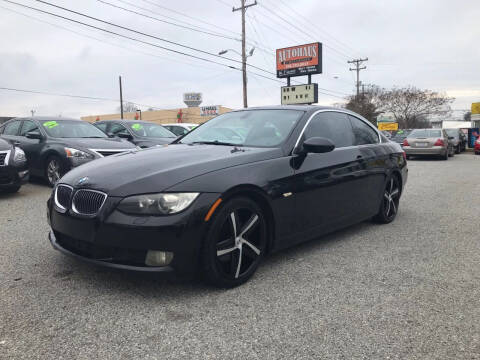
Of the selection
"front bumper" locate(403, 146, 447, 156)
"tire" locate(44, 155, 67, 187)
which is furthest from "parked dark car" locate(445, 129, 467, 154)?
"tire" locate(44, 155, 67, 187)

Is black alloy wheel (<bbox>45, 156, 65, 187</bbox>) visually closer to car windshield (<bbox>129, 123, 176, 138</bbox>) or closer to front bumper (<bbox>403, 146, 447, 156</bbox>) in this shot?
car windshield (<bbox>129, 123, 176, 138</bbox>)

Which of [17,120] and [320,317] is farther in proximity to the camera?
[17,120]

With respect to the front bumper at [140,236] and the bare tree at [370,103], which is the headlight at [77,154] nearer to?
the front bumper at [140,236]

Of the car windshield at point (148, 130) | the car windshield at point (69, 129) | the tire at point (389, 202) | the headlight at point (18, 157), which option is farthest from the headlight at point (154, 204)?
the car windshield at point (148, 130)

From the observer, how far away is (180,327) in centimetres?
256

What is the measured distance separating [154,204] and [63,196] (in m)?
0.92

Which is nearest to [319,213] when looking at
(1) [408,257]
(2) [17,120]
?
Result: (1) [408,257]

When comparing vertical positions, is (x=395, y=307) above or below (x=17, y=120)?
below

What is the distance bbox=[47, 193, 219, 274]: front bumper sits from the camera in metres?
2.75

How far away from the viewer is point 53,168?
781 centimetres

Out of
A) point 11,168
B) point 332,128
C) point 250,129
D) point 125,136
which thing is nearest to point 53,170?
point 11,168

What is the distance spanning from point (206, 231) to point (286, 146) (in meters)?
1.26

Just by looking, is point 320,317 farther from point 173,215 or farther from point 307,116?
point 307,116

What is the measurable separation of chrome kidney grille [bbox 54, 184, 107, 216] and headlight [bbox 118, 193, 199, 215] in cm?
21
